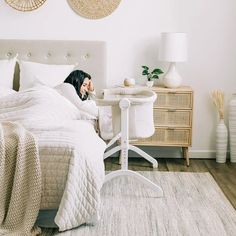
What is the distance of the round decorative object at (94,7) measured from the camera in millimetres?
4727

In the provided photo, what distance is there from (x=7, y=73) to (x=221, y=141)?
2.17 meters

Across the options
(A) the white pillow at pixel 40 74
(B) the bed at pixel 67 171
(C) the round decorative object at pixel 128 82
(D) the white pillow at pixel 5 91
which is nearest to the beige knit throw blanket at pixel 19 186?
(B) the bed at pixel 67 171

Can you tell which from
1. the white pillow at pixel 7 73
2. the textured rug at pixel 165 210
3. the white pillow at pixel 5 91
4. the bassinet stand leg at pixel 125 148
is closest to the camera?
the textured rug at pixel 165 210

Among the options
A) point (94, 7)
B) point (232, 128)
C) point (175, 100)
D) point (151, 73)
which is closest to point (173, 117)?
point (175, 100)

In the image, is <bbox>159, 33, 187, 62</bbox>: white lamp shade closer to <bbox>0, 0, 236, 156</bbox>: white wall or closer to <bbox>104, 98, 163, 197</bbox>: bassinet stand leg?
<bbox>0, 0, 236, 156</bbox>: white wall

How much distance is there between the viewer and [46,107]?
11.5ft

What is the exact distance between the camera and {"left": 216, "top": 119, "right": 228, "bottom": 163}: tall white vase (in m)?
4.75

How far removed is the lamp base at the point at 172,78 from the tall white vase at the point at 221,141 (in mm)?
603

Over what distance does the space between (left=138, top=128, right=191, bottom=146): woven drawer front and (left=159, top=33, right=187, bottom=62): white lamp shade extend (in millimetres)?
676

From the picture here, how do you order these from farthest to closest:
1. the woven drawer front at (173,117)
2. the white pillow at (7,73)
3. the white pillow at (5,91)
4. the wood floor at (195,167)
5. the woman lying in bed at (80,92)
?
the woven drawer front at (173,117) < the white pillow at (7,73) < the wood floor at (195,167) < the white pillow at (5,91) < the woman lying in bed at (80,92)

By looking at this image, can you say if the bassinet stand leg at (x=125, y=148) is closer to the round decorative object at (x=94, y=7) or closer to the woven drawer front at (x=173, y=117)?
the woven drawer front at (x=173, y=117)

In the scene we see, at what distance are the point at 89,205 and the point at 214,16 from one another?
8.70ft

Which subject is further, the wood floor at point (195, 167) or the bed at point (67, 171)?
the wood floor at point (195, 167)

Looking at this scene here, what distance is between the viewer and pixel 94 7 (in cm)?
474
